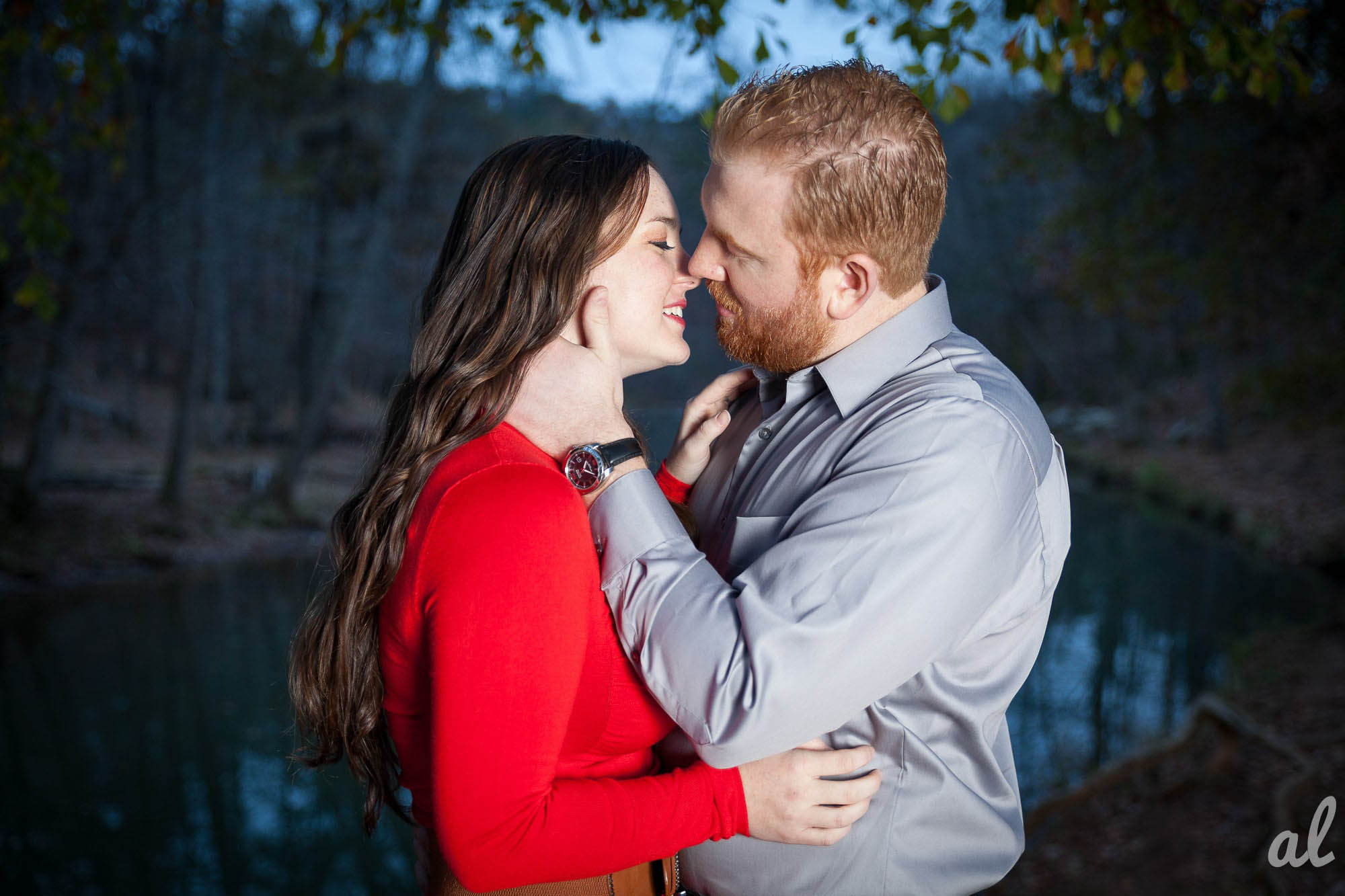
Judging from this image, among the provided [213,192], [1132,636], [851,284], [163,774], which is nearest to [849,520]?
[851,284]

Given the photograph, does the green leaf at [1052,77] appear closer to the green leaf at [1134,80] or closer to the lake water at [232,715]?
the green leaf at [1134,80]

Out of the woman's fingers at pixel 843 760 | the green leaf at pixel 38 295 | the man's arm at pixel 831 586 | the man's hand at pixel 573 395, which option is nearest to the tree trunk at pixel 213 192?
the green leaf at pixel 38 295

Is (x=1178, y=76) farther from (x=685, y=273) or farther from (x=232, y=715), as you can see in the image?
(x=232, y=715)

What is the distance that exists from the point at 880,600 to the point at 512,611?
0.53 m

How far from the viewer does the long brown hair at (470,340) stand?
65.3 inches

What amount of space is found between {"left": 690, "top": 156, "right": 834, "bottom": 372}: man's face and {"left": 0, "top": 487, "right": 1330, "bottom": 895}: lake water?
2558 mm

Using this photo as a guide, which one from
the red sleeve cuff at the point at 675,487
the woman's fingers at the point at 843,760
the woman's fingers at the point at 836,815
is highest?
the red sleeve cuff at the point at 675,487

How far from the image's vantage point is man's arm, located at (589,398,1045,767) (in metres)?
1.40

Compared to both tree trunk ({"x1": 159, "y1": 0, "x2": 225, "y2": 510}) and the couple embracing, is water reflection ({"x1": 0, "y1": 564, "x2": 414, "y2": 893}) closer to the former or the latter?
the couple embracing

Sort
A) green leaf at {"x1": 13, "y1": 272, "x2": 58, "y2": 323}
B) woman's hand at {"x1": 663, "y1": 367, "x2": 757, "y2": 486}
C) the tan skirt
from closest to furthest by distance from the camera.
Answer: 1. the tan skirt
2. woman's hand at {"x1": 663, "y1": 367, "x2": 757, "y2": 486}
3. green leaf at {"x1": 13, "y1": 272, "x2": 58, "y2": 323}

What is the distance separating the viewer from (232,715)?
724 cm

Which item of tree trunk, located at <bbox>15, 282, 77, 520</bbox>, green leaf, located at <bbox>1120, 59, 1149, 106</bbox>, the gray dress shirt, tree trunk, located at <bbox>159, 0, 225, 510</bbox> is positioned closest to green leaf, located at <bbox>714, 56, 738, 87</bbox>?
green leaf, located at <bbox>1120, 59, 1149, 106</bbox>

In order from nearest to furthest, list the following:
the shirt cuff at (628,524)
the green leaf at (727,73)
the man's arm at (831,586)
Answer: the man's arm at (831,586) < the shirt cuff at (628,524) < the green leaf at (727,73)

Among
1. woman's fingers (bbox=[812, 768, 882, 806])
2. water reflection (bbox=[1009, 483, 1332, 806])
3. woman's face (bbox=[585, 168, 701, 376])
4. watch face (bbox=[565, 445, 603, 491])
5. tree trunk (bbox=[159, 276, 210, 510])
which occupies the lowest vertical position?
water reflection (bbox=[1009, 483, 1332, 806])
